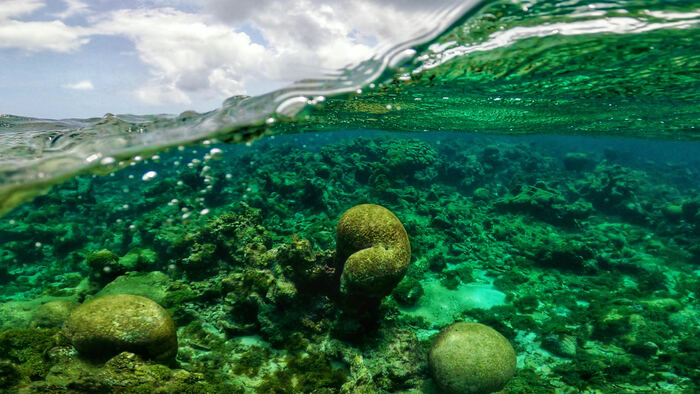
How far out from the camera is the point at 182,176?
57.1ft

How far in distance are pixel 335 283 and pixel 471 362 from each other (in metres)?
3.22

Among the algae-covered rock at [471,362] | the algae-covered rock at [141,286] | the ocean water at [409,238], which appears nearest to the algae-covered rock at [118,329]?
the ocean water at [409,238]

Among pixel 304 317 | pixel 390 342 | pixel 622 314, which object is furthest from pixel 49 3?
pixel 622 314

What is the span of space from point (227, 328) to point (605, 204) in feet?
74.9

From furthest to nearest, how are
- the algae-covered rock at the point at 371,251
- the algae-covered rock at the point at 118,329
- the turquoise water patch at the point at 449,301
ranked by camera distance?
the turquoise water patch at the point at 449,301
the algae-covered rock at the point at 371,251
the algae-covered rock at the point at 118,329

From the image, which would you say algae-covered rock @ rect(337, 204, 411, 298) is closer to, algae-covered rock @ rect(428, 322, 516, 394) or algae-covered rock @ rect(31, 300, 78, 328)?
algae-covered rock @ rect(428, 322, 516, 394)

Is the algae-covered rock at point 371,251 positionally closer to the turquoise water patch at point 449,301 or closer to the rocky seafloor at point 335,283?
the rocky seafloor at point 335,283

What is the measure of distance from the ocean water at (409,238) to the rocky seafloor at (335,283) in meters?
0.06

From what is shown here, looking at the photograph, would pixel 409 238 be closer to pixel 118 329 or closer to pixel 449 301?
pixel 449 301

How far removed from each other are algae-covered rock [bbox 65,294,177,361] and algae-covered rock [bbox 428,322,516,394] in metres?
4.90

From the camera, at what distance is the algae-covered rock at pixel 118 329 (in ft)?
15.3

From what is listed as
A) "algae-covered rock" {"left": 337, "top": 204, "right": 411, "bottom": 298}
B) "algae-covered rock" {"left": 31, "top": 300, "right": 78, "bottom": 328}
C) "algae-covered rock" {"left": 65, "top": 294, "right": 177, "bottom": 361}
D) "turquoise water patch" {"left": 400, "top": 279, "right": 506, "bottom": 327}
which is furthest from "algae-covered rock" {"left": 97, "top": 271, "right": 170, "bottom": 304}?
"turquoise water patch" {"left": 400, "top": 279, "right": 506, "bottom": 327}

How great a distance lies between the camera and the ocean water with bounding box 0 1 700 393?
5.91 metres

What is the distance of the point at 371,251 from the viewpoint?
5535 millimetres
